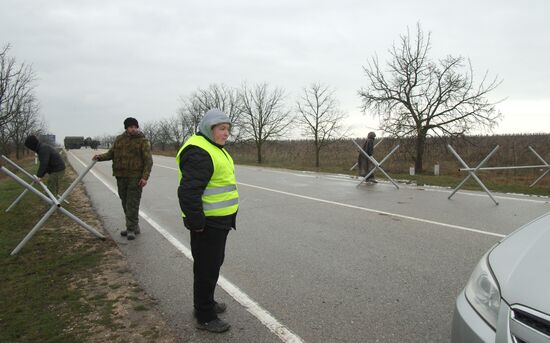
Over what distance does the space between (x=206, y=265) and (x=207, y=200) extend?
0.59 metres

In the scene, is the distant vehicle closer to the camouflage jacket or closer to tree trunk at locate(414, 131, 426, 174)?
tree trunk at locate(414, 131, 426, 174)

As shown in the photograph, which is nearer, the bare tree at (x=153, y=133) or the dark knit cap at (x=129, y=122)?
the dark knit cap at (x=129, y=122)

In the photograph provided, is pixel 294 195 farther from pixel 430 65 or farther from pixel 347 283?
pixel 430 65

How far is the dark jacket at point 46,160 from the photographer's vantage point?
8188mm

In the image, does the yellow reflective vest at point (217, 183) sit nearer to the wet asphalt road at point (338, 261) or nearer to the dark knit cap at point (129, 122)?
the wet asphalt road at point (338, 261)

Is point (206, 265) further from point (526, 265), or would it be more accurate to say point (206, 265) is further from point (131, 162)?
point (131, 162)

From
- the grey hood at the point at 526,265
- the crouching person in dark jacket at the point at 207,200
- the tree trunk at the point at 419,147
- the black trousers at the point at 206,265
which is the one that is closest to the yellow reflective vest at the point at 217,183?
the crouching person in dark jacket at the point at 207,200

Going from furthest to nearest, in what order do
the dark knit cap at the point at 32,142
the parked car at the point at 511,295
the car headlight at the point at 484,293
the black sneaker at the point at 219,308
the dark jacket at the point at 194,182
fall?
the dark knit cap at the point at 32,142 → the black sneaker at the point at 219,308 → the dark jacket at the point at 194,182 → the car headlight at the point at 484,293 → the parked car at the point at 511,295

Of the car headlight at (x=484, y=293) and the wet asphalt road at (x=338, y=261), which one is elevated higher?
the car headlight at (x=484, y=293)

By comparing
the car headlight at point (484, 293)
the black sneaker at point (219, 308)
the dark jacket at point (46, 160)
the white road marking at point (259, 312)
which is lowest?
the white road marking at point (259, 312)

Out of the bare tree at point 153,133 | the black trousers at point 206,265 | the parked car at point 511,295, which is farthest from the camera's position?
the bare tree at point 153,133

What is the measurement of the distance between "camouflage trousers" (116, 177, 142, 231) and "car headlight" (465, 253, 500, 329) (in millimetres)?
5535

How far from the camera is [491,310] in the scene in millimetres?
2105

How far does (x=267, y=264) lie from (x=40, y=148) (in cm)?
584
